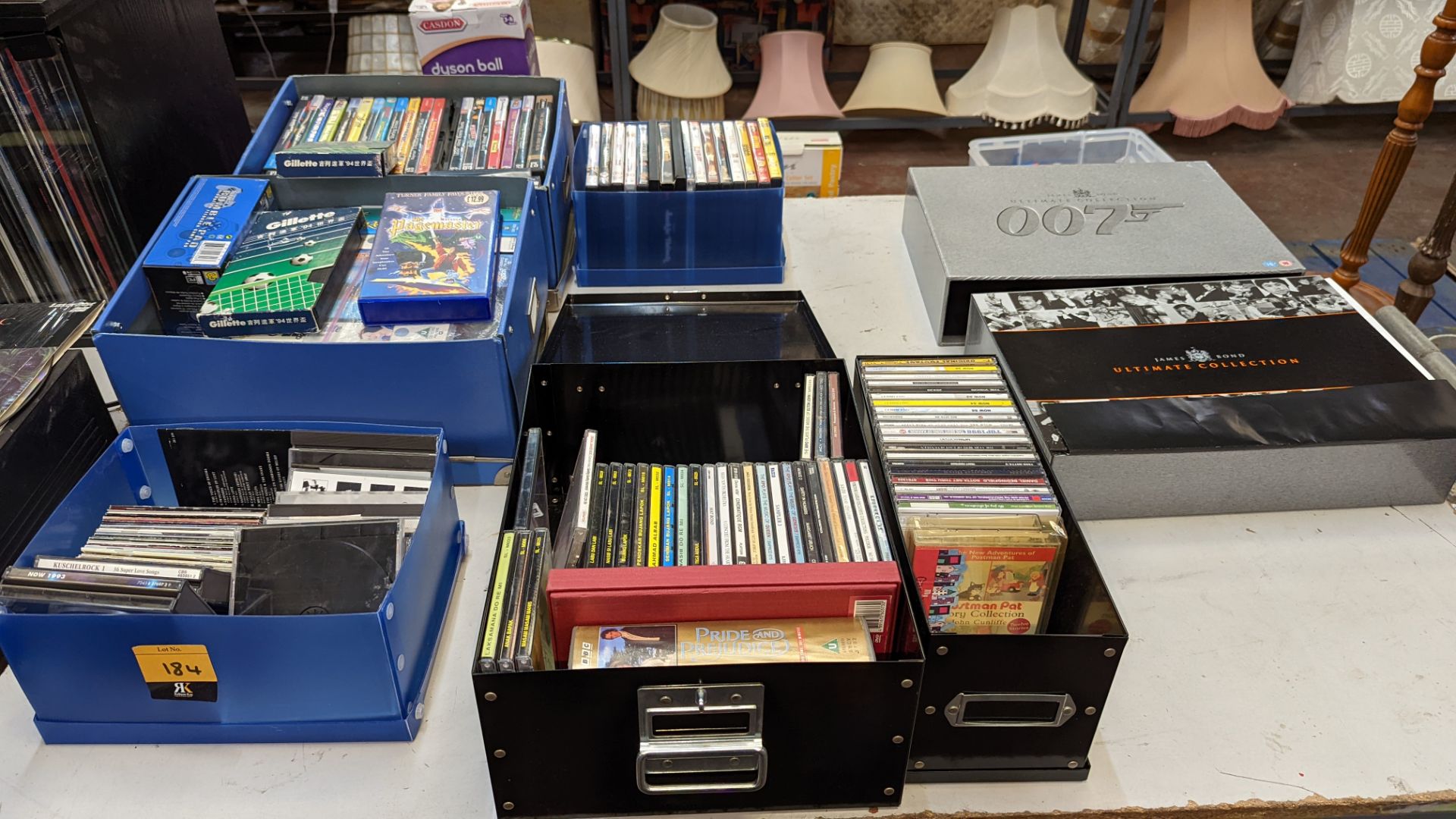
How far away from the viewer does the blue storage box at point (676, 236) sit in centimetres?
141

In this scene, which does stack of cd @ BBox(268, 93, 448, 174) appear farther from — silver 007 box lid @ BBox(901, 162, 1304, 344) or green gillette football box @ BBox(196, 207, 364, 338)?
silver 007 box lid @ BBox(901, 162, 1304, 344)

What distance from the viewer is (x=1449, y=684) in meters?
0.97

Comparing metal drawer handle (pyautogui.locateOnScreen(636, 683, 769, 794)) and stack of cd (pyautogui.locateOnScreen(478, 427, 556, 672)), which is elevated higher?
stack of cd (pyautogui.locateOnScreen(478, 427, 556, 672))

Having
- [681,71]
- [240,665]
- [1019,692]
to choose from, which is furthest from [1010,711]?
[681,71]

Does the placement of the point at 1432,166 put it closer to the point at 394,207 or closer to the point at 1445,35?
the point at 1445,35

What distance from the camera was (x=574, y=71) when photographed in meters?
3.24

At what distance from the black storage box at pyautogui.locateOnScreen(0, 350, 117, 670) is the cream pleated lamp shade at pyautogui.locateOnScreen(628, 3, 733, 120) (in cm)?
244

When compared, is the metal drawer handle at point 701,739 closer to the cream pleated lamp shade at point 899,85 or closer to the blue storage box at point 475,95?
the blue storage box at point 475,95

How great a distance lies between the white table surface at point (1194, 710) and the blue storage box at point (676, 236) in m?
0.45

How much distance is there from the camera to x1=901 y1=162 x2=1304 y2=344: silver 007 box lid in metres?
1.37

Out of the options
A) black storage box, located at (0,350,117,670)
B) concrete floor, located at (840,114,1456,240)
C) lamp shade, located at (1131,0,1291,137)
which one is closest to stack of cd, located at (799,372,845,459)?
black storage box, located at (0,350,117,670)

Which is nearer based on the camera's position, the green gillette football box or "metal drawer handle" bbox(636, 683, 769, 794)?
"metal drawer handle" bbox(636, 683, 769, 794)

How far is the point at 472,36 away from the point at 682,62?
5.82ft

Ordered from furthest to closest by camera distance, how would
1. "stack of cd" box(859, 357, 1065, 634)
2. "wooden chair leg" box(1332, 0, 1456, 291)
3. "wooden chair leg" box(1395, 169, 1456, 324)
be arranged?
1. "wooden chair leg" box(1395, 169, 1456, 324)
2. "wooden chair leg" box(1332, 0, 1456, 291)
3. "stack of cd" box(859, 357, 1065, 634)
